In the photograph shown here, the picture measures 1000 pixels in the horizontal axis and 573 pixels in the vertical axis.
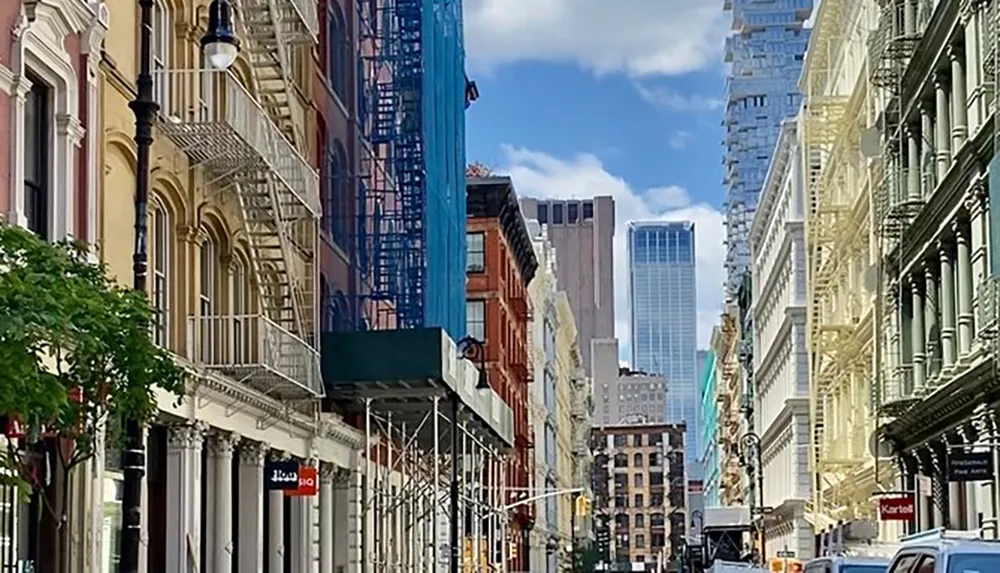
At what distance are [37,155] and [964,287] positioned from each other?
2022cm

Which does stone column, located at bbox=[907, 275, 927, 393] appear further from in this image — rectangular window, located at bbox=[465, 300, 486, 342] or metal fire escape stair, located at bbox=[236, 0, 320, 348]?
rectangular window, located at bbox=[465, 300, 486, 342]

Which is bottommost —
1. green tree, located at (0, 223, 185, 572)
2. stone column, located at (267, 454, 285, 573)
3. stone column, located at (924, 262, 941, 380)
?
stone column, located at (267, 454, 285, 573)

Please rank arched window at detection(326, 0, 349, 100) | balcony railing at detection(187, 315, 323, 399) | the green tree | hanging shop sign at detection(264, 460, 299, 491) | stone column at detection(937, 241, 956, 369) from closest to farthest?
the green tree
balcony railing at detection(187, 315, 323, 399)
hanging shop sign at detection(264, 460, 299, 491)
stone column at detection(937, 241, 956, 369)
arched window at detection(326, 0, 349, 100)

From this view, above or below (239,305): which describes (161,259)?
above

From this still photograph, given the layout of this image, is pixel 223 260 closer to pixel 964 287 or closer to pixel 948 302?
pixel 964 287

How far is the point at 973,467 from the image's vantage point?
31828 mm

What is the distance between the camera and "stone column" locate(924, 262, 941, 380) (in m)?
40.0

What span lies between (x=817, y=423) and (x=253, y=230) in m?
38.4

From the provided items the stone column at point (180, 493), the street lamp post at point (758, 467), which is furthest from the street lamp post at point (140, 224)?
the street lamp post at point (758, 467)

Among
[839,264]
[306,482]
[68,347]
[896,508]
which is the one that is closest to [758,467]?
[839,264]

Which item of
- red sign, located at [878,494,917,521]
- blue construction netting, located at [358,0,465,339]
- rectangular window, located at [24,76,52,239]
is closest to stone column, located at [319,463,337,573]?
blue construction netting, located at [358,0,465,339]

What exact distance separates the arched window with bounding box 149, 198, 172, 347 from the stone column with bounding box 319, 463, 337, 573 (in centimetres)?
1253

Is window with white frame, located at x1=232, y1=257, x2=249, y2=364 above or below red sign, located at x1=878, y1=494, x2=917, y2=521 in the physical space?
above

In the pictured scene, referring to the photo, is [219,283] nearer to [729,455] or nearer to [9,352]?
[9,352]
